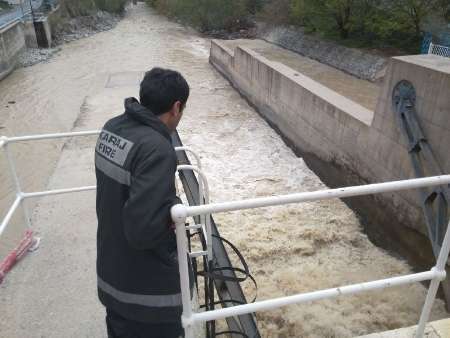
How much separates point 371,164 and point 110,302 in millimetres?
5765

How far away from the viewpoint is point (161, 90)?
195 centimetres

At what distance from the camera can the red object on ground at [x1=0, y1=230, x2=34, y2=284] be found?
3914 mm

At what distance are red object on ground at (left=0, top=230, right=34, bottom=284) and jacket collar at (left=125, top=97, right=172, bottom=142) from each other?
2.84 metres

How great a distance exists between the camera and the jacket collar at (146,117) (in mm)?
1892

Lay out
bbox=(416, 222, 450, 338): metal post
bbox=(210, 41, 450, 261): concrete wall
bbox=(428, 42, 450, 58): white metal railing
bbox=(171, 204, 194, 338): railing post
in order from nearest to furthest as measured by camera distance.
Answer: bbox=(171, 204, 194, 338): railing post, bbox=(416, 222, 450, 338): metal post, bbox=(210, 41, 450, 261): concrete wall, bbox=(428, 42, 450, 58): white metal railing

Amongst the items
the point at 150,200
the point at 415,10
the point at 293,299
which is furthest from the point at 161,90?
the point at 415,10

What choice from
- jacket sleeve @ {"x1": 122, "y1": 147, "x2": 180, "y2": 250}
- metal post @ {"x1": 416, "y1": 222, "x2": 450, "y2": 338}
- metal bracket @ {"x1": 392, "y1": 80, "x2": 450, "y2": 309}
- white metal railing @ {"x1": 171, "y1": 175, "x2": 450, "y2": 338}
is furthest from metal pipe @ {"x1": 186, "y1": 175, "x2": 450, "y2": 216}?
metal bracket @ {"x1": 392, "y1": 80, "x2": 450, "y2": 309}

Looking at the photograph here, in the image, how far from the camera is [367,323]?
4.97 m

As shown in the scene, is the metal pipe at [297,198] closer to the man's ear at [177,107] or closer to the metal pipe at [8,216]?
the man's ear at [177,107]

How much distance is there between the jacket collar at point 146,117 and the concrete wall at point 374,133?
4.50 metres

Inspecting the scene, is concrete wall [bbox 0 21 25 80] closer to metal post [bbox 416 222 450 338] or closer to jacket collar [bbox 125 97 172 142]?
jacket collar [bbox 125 97 172 142]

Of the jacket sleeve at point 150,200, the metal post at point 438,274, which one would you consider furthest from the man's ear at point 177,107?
the metal post at point 438,274

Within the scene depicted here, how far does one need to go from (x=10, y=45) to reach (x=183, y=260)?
2168cm

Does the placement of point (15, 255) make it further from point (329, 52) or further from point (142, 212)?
point (329, 52)
